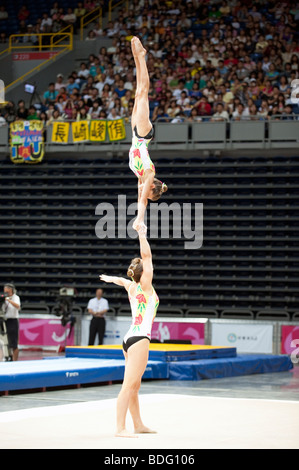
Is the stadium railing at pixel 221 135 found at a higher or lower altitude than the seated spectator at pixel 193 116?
lower

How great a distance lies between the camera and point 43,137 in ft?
62.4

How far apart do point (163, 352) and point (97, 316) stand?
413 centimetres

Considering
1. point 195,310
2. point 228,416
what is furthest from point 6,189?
point 228,416

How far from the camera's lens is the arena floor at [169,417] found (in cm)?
653

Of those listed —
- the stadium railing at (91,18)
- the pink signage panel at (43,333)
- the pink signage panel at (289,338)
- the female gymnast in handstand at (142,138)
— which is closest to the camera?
the female gymnast in handstand at (142,138)

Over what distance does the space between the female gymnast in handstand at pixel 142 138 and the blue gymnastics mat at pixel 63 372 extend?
13.6 feet

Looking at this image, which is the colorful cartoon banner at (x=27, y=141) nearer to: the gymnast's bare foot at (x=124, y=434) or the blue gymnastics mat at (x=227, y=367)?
the blue gymnastics mat at (x=227, y=367)

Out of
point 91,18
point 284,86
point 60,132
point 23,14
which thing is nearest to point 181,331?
point 60,132

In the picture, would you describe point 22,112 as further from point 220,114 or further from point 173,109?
point 220,114

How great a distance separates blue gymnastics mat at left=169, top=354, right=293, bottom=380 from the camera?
42.8 feet

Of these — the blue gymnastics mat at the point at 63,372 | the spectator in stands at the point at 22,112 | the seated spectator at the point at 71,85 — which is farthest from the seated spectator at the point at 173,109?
the blue gymnastics mat at the point at 63,372

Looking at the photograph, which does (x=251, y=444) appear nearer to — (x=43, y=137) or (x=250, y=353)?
(x=250, y=353)

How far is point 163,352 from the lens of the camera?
42.8 feet

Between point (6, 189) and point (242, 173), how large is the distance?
5.99 m
